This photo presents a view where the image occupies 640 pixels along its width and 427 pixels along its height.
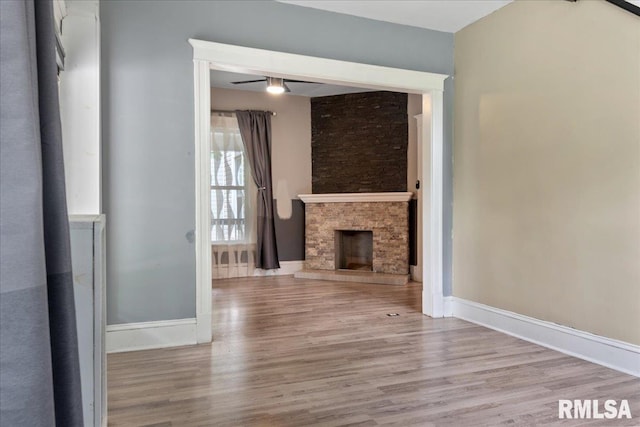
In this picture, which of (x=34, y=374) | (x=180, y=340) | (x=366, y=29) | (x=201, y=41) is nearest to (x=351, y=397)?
(x=180, y=340)

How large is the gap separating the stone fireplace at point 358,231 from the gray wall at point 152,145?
3493 millimetres

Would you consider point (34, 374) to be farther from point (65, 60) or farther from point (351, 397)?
point (65, 60)

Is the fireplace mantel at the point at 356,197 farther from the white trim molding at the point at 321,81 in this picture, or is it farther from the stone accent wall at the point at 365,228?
the white trim molding at the point at 321,81

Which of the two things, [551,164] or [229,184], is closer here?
[551,164]

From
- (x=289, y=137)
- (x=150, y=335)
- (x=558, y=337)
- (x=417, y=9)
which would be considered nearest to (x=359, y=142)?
(x=289, y=137)

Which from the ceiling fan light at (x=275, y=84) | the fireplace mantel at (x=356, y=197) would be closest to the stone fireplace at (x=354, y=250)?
the fireplace mantel at (x=356, y=197)

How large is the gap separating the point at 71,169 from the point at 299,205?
433 cm

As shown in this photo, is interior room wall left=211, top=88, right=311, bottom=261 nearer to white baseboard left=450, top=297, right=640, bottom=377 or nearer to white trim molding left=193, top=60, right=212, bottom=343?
white baseboard left=450, top=297, right=640, bottom=377

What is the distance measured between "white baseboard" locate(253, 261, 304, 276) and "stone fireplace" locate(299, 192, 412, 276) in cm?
15

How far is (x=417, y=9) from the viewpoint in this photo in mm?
3617

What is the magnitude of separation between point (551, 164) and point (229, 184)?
4.53 meters

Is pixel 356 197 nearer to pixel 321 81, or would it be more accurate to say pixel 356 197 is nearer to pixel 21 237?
pixel 321 81

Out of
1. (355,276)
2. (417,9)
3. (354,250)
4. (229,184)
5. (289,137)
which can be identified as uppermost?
(417,9)

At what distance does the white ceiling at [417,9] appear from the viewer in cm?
350
